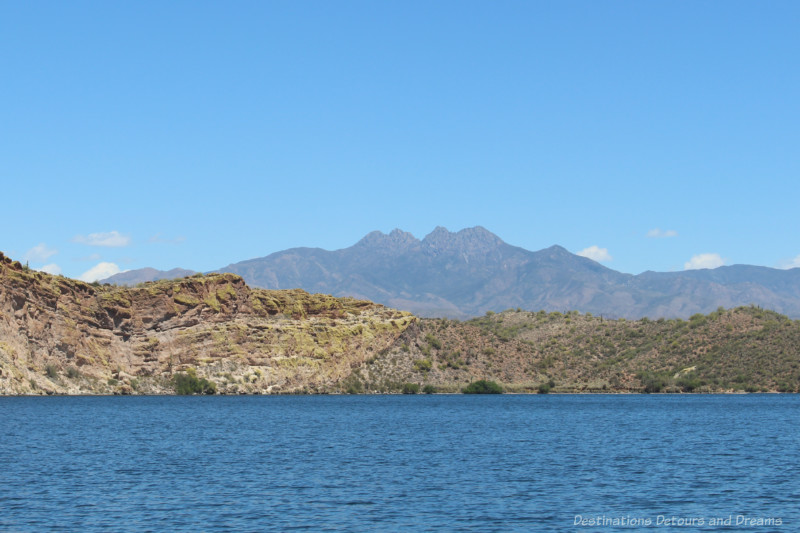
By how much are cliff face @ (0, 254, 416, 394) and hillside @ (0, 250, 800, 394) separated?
0.13 metres

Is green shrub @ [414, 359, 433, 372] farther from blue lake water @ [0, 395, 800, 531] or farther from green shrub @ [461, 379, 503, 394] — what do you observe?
blue lake water @ [0, 395, 800, 531]

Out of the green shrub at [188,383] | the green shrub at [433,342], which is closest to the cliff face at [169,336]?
the green shrub at [188,383]

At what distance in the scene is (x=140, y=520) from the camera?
1111 inches

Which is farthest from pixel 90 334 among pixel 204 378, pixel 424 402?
pixel 424 402

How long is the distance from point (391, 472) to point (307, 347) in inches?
2659

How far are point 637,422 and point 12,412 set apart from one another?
46.8 meters

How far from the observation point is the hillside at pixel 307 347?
3565 inches

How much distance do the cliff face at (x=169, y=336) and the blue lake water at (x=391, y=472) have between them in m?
17.0

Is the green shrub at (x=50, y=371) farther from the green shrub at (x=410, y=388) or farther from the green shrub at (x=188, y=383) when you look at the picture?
the green shrub at (x=410, y=388)

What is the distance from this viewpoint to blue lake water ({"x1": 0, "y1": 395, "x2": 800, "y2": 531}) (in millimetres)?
28594

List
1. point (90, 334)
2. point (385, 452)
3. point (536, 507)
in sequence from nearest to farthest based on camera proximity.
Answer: point (536, 507) → point (385, 452) → point (90, 334)

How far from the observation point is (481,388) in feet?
385

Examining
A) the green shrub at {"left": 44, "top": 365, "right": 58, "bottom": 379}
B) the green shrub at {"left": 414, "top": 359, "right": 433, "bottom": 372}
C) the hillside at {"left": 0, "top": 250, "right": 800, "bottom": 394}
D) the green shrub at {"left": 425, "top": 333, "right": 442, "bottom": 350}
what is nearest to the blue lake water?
the green shrub at {"left": 44, "top": 365, "right": 58, "bottom": 379}

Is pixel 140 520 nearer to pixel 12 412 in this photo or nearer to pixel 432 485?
pixel 432 485
